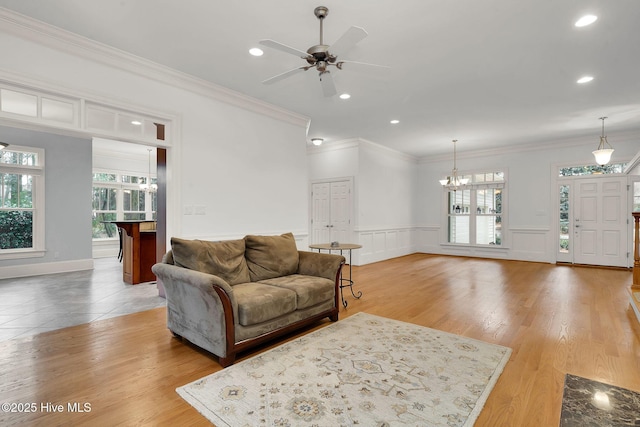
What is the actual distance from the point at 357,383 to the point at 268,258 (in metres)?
1.72

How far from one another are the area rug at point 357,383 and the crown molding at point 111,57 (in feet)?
11.0

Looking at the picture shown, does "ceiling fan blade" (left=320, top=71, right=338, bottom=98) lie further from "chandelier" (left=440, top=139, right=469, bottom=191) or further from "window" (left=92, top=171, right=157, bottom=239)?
"window" (left=92, top=171, right=157, bottom=239)

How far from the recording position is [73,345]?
9.23 feet

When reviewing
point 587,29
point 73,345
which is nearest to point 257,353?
point 73,345

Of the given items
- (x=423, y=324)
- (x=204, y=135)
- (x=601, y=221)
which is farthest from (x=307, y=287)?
(x=601, y=221)

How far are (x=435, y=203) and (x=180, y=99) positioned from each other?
290 inches

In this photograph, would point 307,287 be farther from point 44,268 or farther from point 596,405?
point 44,268

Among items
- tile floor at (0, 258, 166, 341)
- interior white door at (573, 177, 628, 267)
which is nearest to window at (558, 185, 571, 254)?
interior white door at (573, 177, 628, 267)

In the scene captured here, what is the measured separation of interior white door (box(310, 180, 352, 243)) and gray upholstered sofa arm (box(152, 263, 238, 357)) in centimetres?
471

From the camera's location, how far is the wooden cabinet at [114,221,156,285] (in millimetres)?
5195

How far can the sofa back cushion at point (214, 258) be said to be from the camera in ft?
9.43

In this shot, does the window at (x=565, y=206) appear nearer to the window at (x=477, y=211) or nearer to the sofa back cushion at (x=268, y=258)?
the window at (x=477, y=211)

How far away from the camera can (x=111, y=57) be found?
130 inches

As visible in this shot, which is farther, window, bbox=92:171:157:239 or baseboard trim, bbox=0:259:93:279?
window, bbox=92:171:157:239
